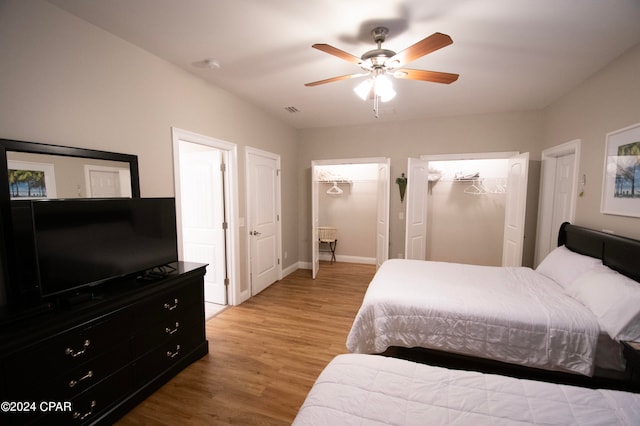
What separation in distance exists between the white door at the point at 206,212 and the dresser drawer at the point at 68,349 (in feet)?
5.80

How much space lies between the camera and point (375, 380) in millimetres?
1279

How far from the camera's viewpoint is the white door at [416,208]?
4352mm

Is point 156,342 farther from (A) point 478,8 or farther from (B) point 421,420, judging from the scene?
(A) point 478,8

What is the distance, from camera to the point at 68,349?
1.51 meters

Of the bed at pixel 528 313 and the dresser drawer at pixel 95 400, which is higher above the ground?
the bed at pixel 528 313

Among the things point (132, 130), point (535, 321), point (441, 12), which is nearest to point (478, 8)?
point (441, 12)

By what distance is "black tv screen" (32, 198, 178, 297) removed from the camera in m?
Result: 1.53

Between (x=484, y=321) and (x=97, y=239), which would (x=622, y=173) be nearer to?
(x=484, y=321)

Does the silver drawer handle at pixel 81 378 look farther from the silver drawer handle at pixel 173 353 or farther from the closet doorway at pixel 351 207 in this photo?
the closet doorway at pixel 351 207

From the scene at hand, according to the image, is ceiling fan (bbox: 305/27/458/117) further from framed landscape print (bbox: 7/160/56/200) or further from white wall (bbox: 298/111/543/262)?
white wall (bbox: 298/111/543/262)

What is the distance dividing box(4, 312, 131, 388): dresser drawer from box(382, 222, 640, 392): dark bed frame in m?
2.25

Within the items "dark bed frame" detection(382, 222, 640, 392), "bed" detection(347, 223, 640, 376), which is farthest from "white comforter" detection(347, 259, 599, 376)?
"dark bed frame" detection(382, 222, 640, 392)

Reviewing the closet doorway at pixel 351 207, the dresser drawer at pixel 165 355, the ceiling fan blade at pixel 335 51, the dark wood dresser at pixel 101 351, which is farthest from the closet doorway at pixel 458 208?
the dark wood dresser at pixel 101 351

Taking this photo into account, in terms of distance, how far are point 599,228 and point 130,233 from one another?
4309 millimetres
